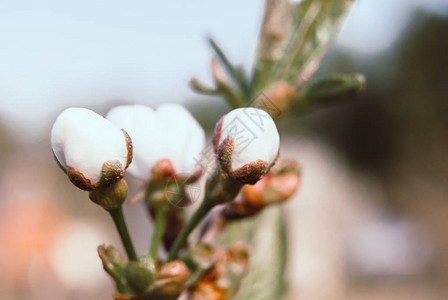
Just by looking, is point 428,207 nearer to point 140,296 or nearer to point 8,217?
point 8,217

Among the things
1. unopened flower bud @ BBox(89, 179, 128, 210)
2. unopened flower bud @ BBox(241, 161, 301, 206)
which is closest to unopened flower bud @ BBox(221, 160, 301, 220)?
unopened flower bud @ BBox(241, 161, 301, 206)

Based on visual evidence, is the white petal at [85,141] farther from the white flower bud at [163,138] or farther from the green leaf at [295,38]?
the green leaf at [295,38]

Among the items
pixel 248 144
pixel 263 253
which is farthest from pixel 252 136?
pixel 263 253

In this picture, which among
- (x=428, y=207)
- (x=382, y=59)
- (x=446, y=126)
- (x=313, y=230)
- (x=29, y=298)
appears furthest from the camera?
(x=382, y=59)

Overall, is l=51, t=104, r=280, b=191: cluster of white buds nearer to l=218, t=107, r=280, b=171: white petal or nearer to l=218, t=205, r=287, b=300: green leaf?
l=218, t=107, r=280, b=171: white petal

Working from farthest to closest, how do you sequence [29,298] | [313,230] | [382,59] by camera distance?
[382,59] → [313,230] → [29,298]

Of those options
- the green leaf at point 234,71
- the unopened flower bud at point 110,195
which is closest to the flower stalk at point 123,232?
the unopened flower bud at point 110,195

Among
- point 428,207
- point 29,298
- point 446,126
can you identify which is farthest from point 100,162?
point 446,126
